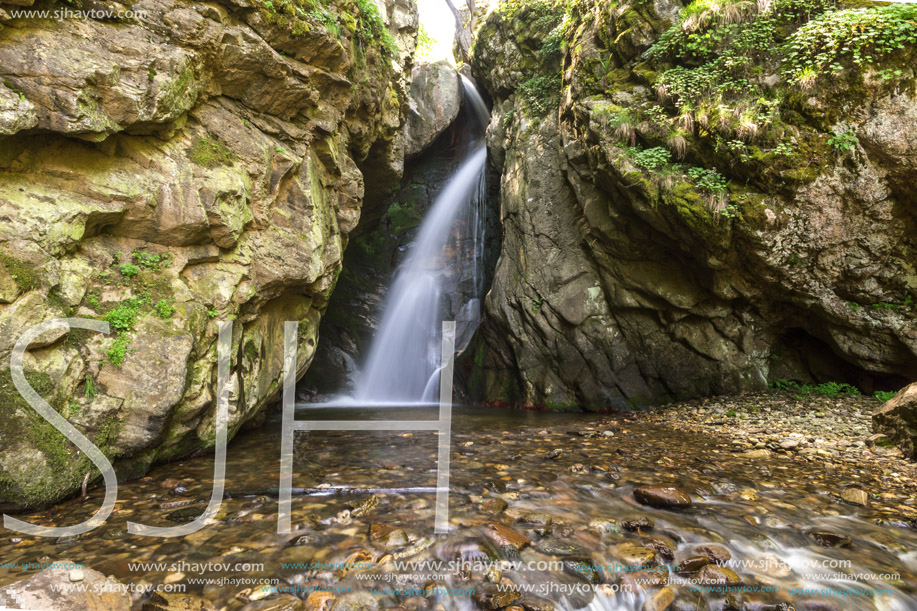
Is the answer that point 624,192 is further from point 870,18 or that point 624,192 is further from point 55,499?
point 55,499

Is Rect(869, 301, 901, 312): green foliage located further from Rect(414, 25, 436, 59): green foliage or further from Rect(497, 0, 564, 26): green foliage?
Rect(414, 25, 436, 59): green foliage

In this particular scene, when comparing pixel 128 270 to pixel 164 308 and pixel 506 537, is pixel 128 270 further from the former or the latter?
pixel 506 537

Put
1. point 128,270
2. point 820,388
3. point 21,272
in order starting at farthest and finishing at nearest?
point 820,388
point 128,270
point 21,272

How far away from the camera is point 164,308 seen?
4316 mm

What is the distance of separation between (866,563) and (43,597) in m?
4.81

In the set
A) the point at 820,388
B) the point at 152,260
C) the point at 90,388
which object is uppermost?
the point at 152,260

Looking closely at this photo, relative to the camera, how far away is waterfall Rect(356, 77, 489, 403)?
14.0m

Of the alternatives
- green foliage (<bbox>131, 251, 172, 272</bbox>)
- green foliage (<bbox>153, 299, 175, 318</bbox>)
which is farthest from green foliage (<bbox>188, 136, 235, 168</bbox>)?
A: green foliage (<bbox>153, 299, 175, 318</bbox>)

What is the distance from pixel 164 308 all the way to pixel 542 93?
36.5 feet

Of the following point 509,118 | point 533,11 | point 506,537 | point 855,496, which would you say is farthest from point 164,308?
point 533,11

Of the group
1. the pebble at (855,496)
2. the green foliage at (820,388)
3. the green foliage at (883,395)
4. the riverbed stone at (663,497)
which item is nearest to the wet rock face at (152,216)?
the riverbed stone at (663,497)

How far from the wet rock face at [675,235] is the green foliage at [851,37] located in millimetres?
261

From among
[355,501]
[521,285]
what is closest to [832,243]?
[521,285]

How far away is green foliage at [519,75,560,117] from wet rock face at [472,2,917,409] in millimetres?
40
